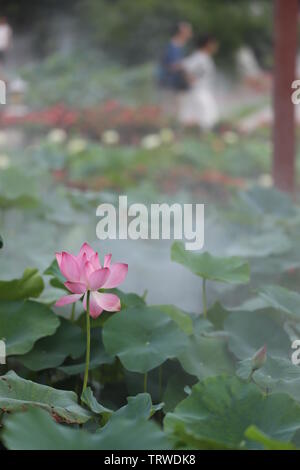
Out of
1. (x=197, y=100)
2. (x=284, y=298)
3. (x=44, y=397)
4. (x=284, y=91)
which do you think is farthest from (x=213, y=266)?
(x=197, y=100)

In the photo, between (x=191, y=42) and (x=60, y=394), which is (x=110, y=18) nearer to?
(x=191, y=42)

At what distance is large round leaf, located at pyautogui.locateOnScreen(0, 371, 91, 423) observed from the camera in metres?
0.74

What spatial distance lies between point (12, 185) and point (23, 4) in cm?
737

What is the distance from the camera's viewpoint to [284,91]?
93.0 inches

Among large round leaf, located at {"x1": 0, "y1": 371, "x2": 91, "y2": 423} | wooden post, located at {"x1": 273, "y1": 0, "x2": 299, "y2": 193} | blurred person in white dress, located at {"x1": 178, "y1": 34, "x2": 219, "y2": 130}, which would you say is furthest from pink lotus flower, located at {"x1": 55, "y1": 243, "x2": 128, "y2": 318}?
blurred person in white dress, located at {"x1": 178, "y1": 34, "x2": 219, "y2": 130}

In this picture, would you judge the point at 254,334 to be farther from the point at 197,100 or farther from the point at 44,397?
the point at 197,100

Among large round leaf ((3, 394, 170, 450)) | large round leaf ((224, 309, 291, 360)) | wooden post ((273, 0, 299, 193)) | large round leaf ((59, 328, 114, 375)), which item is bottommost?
large round leaf ((3, 394, 170, 450))

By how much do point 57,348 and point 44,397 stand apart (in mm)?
180

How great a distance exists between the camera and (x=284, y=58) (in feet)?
7.90

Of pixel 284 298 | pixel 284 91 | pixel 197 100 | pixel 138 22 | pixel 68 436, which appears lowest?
pixel 68 436

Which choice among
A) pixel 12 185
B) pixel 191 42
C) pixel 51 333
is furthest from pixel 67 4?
pixel 51 333

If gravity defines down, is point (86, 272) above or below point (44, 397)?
above

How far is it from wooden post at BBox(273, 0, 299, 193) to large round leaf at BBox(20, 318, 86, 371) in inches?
61.7

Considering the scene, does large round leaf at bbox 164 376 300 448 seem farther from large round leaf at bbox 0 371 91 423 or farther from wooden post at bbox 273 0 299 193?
wooden post at bbox 273 0 299 193
